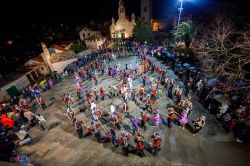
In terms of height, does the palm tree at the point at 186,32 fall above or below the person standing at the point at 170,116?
above

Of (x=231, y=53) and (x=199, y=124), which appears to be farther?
(x=231, y=53)

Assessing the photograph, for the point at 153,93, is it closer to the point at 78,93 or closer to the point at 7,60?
the point at 78,93

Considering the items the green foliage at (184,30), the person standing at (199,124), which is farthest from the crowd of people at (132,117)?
the green foliage at (184,30)

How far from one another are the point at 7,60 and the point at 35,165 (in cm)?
5199

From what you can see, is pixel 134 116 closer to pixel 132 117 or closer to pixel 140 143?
pixel 132 117

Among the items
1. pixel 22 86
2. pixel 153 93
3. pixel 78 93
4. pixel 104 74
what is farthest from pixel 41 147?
pixel 22 86

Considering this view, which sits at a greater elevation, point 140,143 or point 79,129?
point 140,143

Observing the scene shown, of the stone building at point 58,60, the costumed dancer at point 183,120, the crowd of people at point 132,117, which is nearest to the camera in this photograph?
the crowd of people at point 132,117

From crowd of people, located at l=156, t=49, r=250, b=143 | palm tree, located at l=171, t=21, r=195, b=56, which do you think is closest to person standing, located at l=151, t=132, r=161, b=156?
crowd of people, located at l=156, t=49, r=250, b=143

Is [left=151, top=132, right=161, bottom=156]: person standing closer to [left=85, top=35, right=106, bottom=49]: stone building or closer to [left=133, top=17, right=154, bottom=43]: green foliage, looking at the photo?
[left=133, top=17, right=154, bottom=43]: green foliage

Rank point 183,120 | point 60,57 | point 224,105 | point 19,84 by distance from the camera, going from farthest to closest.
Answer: point 60,57, point 19,84, point 224,105, point 183,120

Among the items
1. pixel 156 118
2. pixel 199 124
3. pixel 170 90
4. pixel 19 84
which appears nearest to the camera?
pixel 199 124

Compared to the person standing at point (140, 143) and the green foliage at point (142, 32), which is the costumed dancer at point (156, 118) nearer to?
the person standing at point (140, 143)

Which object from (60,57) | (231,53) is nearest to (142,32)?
(60,57)
